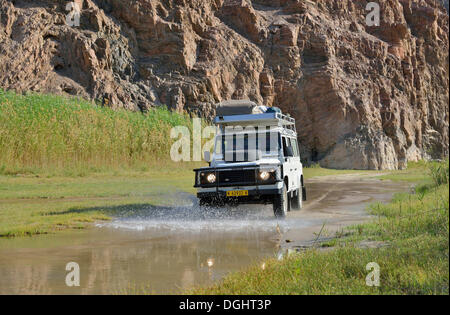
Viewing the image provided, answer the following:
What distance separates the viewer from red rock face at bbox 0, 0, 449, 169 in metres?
35.2

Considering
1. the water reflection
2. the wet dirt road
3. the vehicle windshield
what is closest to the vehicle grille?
the wet dirt road

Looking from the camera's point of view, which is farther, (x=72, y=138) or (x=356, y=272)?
(x=72, y=138)

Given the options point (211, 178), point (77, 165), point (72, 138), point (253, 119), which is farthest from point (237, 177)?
point (72, 138)

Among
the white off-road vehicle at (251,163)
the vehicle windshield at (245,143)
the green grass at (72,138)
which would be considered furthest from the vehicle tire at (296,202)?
the green grass at (72,138)

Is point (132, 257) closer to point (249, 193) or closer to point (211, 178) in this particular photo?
point (249, 193)

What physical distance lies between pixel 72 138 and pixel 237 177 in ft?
40.5

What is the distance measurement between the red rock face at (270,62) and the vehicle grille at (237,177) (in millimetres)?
23034

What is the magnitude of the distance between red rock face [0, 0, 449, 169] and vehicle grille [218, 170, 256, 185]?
2303cm

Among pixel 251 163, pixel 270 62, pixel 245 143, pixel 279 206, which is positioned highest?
pixel 270 62

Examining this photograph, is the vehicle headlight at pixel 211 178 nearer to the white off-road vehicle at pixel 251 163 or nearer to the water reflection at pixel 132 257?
the white off-road vehicle at pixel 251 163

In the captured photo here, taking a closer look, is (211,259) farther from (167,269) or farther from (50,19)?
(50,19)

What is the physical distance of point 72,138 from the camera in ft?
75.2

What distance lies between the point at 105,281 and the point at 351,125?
145 feet

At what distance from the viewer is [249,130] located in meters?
14.5
